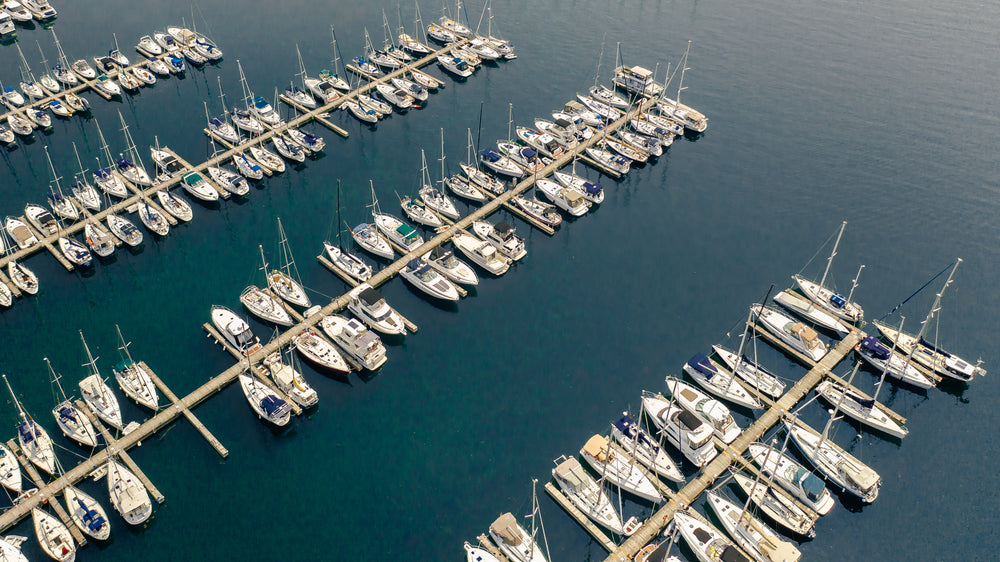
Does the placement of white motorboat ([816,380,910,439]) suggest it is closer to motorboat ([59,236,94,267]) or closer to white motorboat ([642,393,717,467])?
white motorboat ([642,393,717,467])

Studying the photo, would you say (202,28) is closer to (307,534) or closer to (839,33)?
(307,534)

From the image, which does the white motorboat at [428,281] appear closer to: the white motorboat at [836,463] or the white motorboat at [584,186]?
the white motorboat at [584,186]

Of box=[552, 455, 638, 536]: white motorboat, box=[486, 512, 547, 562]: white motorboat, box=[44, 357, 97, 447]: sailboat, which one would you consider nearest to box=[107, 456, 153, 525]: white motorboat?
box=[44, 357, 97, 447]: sailboat

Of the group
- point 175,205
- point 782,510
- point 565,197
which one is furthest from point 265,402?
point 782,510

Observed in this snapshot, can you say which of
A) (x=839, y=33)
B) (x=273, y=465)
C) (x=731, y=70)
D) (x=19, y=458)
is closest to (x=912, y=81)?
(x=839, y=33)

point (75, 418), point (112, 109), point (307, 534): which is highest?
point (112, 109)

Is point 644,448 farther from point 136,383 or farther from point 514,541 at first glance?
point 136,383
